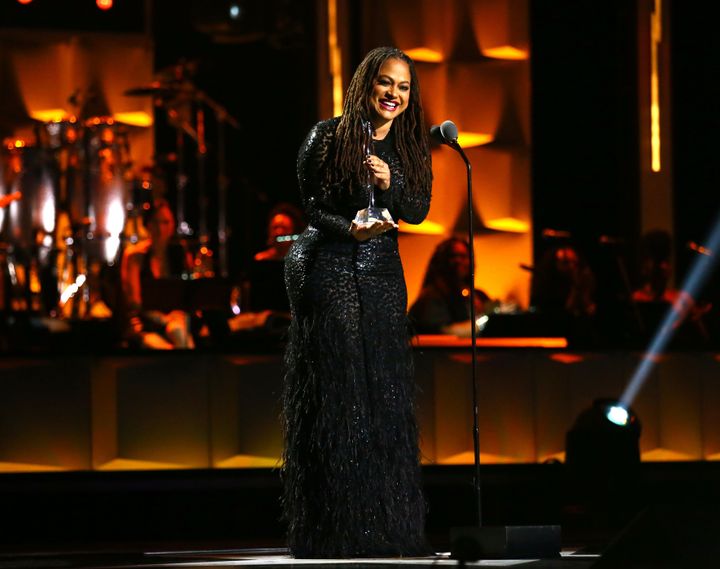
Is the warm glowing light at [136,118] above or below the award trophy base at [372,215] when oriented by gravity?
above

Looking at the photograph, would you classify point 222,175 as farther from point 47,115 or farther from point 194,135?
point 47,115

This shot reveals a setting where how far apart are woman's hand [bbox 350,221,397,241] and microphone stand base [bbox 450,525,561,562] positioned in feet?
3.31

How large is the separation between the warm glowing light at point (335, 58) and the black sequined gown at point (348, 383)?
5.43m

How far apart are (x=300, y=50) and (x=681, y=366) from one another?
6551mm

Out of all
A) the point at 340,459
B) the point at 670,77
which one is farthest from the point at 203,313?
the point at 670,77

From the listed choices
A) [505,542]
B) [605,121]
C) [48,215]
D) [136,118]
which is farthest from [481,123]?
[505,542]

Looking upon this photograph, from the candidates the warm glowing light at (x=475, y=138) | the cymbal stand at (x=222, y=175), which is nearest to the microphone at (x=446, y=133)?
the warm glowing light at (x=475, y=138)

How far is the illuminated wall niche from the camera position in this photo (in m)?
10.4

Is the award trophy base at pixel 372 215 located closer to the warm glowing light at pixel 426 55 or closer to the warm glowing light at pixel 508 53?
the warm glowing light at pixel 426 55

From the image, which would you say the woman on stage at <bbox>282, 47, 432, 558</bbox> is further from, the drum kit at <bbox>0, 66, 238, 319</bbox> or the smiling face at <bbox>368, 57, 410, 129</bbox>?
the drum kit at <bbox>0, 66, 238, 319</bbox>

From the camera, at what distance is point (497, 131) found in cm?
1062

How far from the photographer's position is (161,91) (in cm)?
1162

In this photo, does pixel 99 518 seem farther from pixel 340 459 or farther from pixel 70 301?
pixel 70 301

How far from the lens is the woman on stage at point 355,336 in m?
4.39
